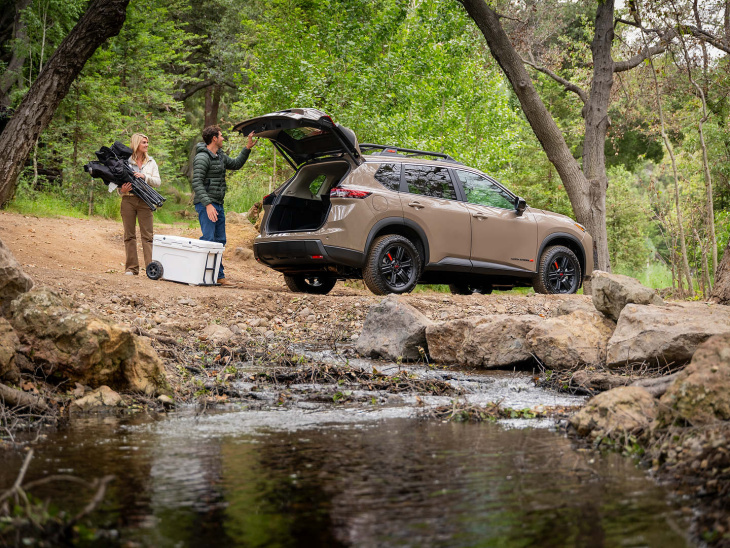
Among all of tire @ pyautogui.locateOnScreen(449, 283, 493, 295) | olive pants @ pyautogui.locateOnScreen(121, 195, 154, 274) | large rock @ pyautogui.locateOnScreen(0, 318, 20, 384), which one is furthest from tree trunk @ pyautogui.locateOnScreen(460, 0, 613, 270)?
large rock @ pyautogui.locateOnScreen(0, 318, 20, 384)

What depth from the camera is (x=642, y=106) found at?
61.1 feet


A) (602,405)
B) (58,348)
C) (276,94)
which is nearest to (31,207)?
(276,94)

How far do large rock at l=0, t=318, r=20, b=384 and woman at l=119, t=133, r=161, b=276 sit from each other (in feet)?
18.4

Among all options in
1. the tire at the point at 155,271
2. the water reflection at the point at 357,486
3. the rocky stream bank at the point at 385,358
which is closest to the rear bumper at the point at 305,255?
the rocky stream bank at the point at 385,358

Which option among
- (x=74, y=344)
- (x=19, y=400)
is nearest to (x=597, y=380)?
(x=74, y=344)

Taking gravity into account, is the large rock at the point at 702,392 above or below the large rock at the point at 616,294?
below

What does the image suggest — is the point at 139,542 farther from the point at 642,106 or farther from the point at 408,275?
the point at 642,106

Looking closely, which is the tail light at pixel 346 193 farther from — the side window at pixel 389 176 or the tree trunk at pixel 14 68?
the tree trunk at pixel 14 68

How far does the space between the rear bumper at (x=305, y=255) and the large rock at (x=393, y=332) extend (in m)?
2.08

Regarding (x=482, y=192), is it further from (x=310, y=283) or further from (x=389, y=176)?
(x=310, y=283)

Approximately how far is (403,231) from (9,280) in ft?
18.8

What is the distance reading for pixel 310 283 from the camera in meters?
11.8

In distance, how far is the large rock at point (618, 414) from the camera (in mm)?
4012

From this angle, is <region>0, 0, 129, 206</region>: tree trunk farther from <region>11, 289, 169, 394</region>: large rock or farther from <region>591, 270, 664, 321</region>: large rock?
<region>591, 270, 664, 321</region>: large rock
